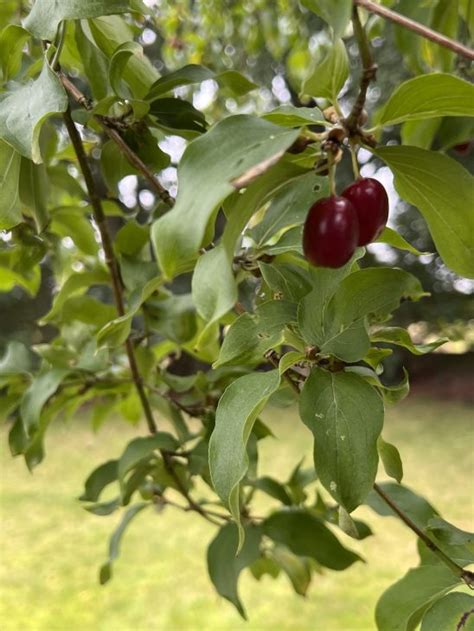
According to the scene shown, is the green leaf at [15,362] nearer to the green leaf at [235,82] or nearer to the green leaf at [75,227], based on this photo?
the green leaf at [75,227]

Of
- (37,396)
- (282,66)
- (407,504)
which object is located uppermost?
(37,396)

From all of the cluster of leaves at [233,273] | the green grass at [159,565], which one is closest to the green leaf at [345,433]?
the cluster of leaves at [233,273]

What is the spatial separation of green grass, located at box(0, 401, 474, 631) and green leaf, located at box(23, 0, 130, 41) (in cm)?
67

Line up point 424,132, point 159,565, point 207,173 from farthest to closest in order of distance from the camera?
1. point 159,565
2. point 424,132
3. point 207,173

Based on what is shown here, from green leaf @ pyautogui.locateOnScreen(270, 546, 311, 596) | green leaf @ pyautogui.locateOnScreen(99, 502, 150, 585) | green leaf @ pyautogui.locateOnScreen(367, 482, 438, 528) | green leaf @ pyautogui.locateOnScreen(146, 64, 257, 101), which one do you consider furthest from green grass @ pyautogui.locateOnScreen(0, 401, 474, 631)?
green leaf @ pyautogui.locateOnScreen(146, 64, 257, 101)

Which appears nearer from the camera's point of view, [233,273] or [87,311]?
[233,273]

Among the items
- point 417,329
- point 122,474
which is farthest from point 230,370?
point 417,329

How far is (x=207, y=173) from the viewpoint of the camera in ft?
0.64

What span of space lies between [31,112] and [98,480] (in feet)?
1.08

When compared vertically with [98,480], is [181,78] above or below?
above

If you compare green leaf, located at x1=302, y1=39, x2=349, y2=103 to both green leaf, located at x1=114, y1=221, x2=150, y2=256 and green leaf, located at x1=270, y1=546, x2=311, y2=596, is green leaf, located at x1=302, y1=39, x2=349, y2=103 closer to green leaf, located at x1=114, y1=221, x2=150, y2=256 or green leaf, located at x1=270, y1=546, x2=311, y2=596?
green leaf, located at x1=114, y1=221, x2=150, y2=256

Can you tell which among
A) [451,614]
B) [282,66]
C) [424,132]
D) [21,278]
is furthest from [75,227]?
[282,66]

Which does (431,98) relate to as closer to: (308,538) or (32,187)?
(32,187)

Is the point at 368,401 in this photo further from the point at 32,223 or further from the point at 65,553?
the point at 65,553
